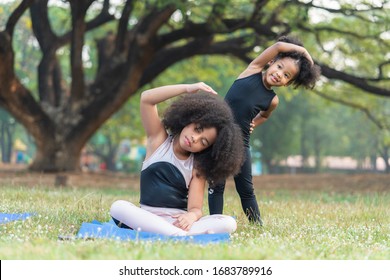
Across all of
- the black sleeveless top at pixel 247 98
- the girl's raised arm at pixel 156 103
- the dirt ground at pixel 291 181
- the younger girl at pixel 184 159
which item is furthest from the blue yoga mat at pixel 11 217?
the dirt ground at pixel 291 181

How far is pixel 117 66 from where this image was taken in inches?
642

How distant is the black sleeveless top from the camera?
19.2 ft

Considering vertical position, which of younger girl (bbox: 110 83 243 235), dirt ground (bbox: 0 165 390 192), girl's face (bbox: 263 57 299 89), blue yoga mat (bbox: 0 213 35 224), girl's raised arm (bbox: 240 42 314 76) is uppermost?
girl's raised arm (bbox: 240 42 314 76)

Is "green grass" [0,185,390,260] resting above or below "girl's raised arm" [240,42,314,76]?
below

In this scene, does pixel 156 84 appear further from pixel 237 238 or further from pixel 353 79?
pixel 237 238

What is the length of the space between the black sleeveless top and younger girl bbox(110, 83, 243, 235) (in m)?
0.67

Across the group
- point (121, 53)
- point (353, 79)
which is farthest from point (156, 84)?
point (353, 79)

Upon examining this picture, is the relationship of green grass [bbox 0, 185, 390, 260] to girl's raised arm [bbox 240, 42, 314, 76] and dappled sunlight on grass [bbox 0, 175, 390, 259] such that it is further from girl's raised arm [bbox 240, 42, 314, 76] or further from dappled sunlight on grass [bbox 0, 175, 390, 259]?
girl's raised arm [bbox 240, 42, 314, 76]

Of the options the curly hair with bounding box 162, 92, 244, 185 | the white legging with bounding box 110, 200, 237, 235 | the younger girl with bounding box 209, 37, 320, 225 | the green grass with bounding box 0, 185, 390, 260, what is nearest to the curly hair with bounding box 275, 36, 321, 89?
the younger girl with bounding box 209, 37, 320, 225

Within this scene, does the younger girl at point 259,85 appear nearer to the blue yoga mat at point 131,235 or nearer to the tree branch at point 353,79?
the blue yoga mat at point 131,235

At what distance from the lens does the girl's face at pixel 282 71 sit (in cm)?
570
